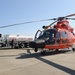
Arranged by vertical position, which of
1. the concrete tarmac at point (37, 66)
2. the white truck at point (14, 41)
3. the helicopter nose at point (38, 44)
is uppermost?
the white truck at point (14, 41)

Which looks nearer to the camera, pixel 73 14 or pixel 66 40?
pixel 73 14

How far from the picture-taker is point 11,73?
852 cm

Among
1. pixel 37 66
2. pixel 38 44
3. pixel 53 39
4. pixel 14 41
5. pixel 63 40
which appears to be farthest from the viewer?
pixel 14 41

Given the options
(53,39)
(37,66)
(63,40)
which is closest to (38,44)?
(53,39)

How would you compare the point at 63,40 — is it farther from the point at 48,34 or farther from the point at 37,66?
the point at 37,66

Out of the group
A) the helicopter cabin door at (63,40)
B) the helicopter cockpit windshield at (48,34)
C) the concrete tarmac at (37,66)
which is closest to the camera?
the concrete tarmac at (37,66)

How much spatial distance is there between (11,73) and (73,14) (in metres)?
7.51

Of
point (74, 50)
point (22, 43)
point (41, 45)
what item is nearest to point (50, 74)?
point (41, 45)

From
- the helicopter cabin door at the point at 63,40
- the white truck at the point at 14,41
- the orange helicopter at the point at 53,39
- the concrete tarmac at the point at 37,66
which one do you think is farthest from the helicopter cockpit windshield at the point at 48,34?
the white truck at the point at 14,41

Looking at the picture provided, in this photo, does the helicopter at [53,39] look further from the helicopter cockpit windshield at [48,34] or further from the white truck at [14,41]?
the white truck at [14,41]

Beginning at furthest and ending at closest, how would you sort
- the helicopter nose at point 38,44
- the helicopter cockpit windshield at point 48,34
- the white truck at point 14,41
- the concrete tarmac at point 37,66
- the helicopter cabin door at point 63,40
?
the white truck at point 14,41 → the helicopter cabin door at point 63,40 → the helicopter cockpit windshield at point 48,34 → the helicopter nose at point 38,44 → the concrete tarmac at point 37,66

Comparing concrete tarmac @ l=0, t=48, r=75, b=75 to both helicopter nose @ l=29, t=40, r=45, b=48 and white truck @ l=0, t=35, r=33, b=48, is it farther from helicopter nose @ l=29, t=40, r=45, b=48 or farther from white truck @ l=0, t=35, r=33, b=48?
white truck @ l=0, t=35, r=33, b=48

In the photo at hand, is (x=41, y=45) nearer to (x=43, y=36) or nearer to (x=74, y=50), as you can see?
(x=43, y=36)

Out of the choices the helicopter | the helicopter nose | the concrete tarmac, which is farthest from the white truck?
the concrete tarmac
